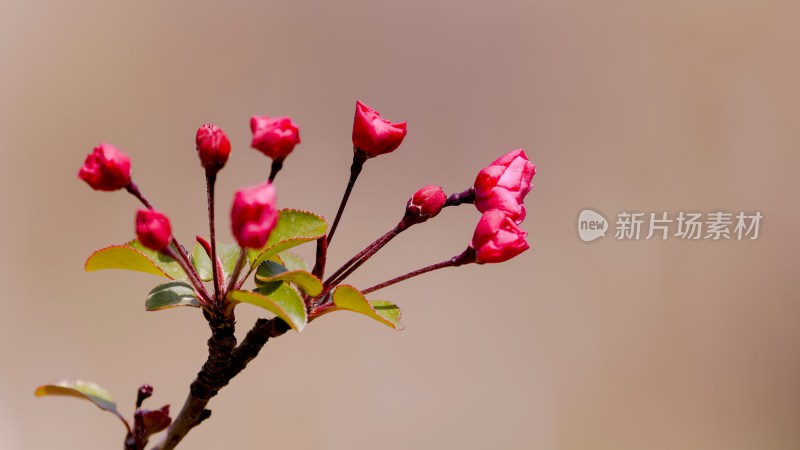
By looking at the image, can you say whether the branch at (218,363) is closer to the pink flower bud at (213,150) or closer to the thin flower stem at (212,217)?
the thin flower stem at (212,217)

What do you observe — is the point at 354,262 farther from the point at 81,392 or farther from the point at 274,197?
the point at 81,392

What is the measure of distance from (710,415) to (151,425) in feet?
12.6

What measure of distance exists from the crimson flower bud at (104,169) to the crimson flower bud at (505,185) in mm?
326

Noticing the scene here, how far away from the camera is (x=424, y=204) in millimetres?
733

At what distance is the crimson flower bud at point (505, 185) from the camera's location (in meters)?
0.74

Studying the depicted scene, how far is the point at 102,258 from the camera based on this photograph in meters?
0.70

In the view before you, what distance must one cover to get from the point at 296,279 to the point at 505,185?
23cm

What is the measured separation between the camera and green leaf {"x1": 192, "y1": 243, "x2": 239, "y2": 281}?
766 mm

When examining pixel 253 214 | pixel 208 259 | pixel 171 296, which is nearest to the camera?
pixel 253 214

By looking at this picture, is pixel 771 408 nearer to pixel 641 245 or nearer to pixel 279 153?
pixel 641 245

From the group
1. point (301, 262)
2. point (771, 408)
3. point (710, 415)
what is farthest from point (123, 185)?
point (771, 408)

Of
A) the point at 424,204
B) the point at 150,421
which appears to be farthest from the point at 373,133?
the point at 150,421

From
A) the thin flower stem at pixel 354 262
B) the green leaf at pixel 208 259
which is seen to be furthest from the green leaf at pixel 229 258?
the thin flower stem at pixel 354 262

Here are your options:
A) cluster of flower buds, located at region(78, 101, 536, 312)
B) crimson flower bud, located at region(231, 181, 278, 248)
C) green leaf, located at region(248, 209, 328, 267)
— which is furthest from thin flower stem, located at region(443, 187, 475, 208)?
crimson flower bud, located at region(231, 181, 278, 248)
